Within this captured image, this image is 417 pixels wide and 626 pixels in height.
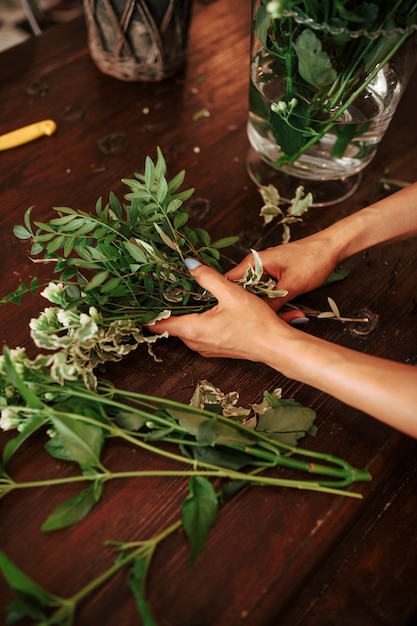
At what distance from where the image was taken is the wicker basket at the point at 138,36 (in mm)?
1075

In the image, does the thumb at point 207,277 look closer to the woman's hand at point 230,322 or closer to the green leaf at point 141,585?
the woman's hand at point 230,322

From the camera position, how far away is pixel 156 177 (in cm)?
79

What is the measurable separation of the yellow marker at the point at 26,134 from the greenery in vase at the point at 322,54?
1.40ft

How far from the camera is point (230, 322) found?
74 cm

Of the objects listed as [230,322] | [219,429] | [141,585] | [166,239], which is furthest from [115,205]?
[141,585]

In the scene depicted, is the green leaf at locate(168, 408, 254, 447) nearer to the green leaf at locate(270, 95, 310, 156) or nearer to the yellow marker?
the green leaf at locate(270, 95, 310, 156)

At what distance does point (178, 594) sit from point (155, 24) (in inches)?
38.2

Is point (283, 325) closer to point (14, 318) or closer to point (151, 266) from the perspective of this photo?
point (151, 266)

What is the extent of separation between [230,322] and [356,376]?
17 centimetres

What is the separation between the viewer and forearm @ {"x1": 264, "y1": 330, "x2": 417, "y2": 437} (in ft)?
2.15

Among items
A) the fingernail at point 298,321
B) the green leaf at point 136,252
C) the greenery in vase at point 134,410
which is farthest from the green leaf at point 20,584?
the fingernail at point 298,321

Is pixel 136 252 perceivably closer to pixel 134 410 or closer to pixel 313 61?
pixel 134 410

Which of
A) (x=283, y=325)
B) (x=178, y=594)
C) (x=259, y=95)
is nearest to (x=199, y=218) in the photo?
(x=259, y=95)

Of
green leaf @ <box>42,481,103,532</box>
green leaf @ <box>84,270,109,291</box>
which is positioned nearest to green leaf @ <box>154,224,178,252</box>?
green leaf @ <box>84,270,109,291</box>
